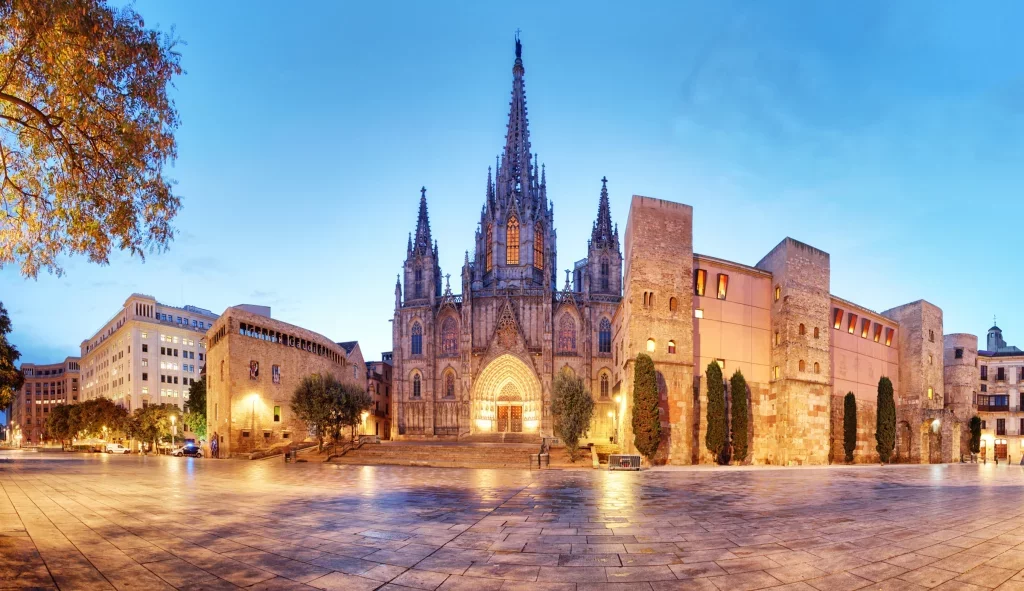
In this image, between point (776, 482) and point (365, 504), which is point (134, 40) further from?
point (776, 482)

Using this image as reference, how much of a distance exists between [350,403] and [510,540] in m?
31.5

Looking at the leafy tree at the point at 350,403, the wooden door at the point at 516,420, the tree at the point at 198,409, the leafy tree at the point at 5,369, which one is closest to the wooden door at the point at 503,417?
the wooden door at the point at 516,420

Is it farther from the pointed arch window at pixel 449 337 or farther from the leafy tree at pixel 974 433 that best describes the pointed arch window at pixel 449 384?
the leafy tree at pixel 974 433

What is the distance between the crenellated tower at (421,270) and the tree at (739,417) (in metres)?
33.9

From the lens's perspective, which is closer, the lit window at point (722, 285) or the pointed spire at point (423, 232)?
the lit window at point (722, 285)

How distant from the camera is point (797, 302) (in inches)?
1267

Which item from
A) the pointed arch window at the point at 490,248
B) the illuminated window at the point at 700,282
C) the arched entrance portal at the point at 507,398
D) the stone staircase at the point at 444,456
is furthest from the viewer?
the pointed arch window at the point at 490,248

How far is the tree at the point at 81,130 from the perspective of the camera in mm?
8641

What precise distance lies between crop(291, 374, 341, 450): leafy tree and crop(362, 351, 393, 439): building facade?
2867 centimetres

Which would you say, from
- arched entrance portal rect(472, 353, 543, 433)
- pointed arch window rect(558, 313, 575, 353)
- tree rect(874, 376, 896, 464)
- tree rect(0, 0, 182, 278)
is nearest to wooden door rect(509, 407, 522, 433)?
arched entrance portal rect(472, 353, 543, 433)

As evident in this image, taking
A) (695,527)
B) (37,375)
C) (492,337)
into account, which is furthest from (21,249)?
(37,375)

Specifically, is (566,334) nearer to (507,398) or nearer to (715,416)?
(507,398)

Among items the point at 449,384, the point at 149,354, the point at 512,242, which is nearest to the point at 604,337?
the point at 512,242

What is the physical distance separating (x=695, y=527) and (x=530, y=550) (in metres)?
3.38
